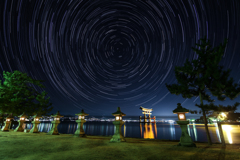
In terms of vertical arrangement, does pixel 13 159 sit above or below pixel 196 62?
below

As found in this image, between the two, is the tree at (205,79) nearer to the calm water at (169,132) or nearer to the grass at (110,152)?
the grass at (110,152)

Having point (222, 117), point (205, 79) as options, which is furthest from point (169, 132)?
point (205, 79)

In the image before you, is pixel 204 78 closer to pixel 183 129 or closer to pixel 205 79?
pixel 205 79

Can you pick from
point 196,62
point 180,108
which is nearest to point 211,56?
point 196,62

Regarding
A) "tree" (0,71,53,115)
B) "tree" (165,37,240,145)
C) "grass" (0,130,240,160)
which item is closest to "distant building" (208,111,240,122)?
"tree" (165,37,240,145)

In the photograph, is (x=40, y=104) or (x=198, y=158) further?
(x=40, y=104)

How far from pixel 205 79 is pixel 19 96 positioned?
73.0ft

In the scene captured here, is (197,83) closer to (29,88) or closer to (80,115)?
(80,115)

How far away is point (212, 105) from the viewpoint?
10062 mm

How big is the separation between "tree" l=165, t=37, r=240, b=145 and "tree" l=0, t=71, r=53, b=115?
735 inches

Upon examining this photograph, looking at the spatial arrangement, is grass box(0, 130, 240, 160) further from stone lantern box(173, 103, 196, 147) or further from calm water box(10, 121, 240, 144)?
calm water box(10, 121, 240, 144)

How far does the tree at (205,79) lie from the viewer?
966cm

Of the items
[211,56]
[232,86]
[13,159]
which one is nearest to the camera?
[13,159]

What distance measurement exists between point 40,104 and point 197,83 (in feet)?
69.5
